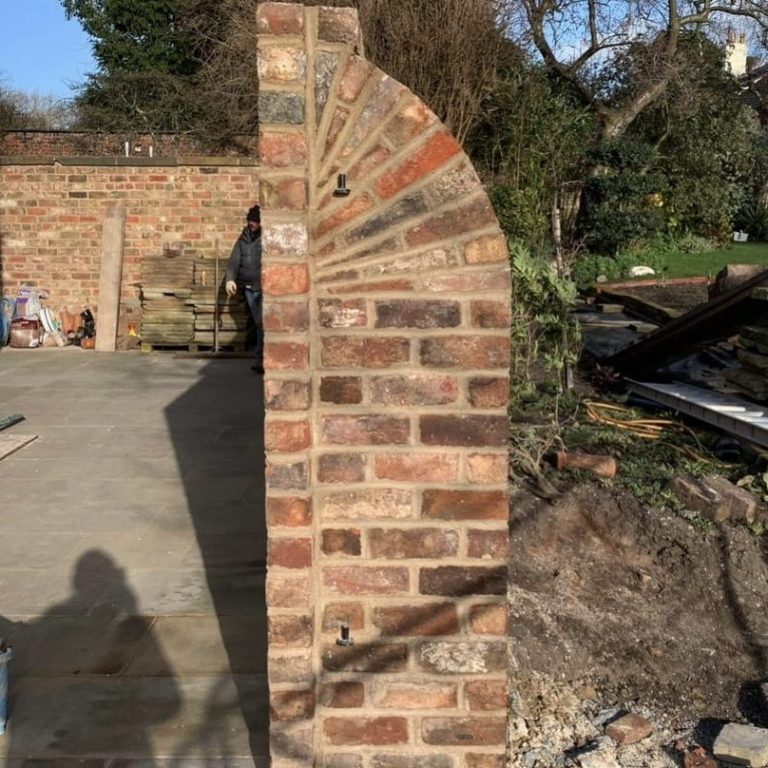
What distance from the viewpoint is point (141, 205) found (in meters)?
12.7

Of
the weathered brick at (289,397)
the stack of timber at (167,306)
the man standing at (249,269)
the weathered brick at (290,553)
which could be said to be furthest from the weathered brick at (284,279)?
the stack of timber at (167,306)

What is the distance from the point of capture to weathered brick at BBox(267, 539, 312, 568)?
103 inches

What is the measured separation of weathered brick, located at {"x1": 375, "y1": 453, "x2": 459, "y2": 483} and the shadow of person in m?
1.46

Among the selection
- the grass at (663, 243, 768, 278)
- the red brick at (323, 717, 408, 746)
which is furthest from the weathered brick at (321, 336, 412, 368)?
the grass at (663, 243, 768, 278)

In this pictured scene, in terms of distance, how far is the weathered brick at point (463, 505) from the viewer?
104 inches

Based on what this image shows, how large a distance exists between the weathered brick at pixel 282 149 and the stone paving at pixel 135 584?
2050mm

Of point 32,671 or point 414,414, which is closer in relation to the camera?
point 414,414

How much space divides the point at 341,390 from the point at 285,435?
0.20 m

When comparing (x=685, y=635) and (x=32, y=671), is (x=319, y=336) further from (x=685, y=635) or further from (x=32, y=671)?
(x=685, y=635)

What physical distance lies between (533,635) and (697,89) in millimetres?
17690

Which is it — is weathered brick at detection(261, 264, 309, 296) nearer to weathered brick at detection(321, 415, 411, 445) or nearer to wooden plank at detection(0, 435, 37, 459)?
weathered brick at detection(321, 415, 411, 445)

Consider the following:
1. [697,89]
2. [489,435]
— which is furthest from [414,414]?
[697,89]

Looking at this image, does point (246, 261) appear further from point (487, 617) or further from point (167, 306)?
point (487, 617)

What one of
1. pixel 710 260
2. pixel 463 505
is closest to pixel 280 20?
pixel 463 505
